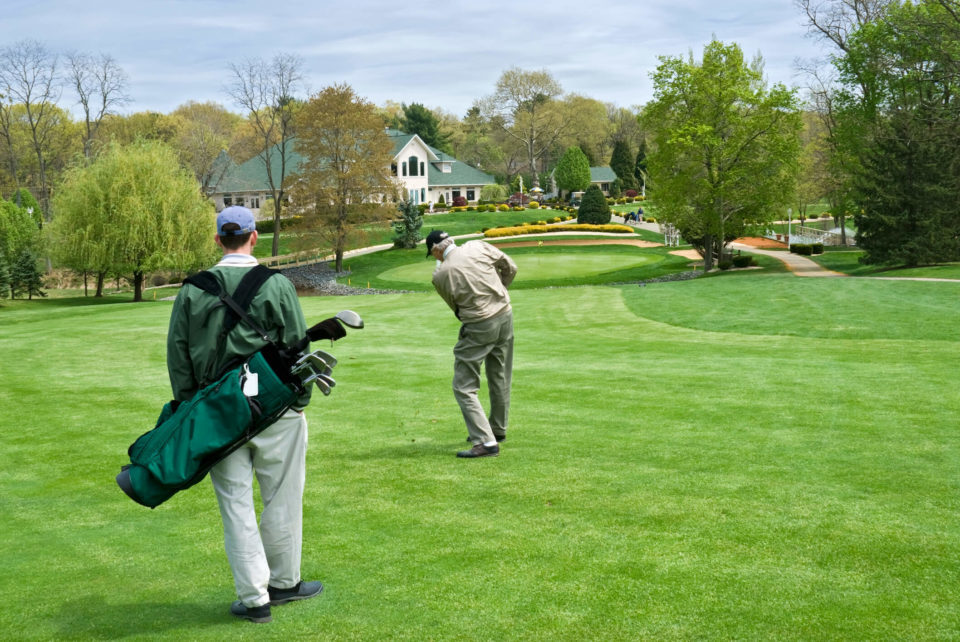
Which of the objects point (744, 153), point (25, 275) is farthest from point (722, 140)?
point (25, 275)

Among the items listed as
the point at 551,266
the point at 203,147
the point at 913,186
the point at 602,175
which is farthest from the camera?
the point at 602,175

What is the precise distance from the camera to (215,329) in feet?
15.2

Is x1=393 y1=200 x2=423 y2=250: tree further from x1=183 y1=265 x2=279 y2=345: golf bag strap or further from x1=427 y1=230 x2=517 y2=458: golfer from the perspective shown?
x1=183 y1=265 x2=279 y2=345: golf bag strap

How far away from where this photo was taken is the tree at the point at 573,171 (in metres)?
100

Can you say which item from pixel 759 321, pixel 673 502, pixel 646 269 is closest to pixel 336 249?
pixel 646 269

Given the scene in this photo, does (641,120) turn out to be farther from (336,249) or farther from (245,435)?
(245,435)

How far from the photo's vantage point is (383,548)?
19.0ft

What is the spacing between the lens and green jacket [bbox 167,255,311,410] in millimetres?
4645

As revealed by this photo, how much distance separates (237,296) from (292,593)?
1803 millimetres

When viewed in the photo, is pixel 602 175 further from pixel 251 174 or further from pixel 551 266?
pixel 551 266

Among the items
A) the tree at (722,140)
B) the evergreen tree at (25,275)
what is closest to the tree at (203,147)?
the evergreen tree at (25,275)

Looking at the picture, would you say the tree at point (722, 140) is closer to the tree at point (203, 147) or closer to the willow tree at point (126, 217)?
the willow tree at point (126, 217)

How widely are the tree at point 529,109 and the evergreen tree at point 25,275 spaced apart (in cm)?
7159

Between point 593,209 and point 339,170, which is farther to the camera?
point 593,209
